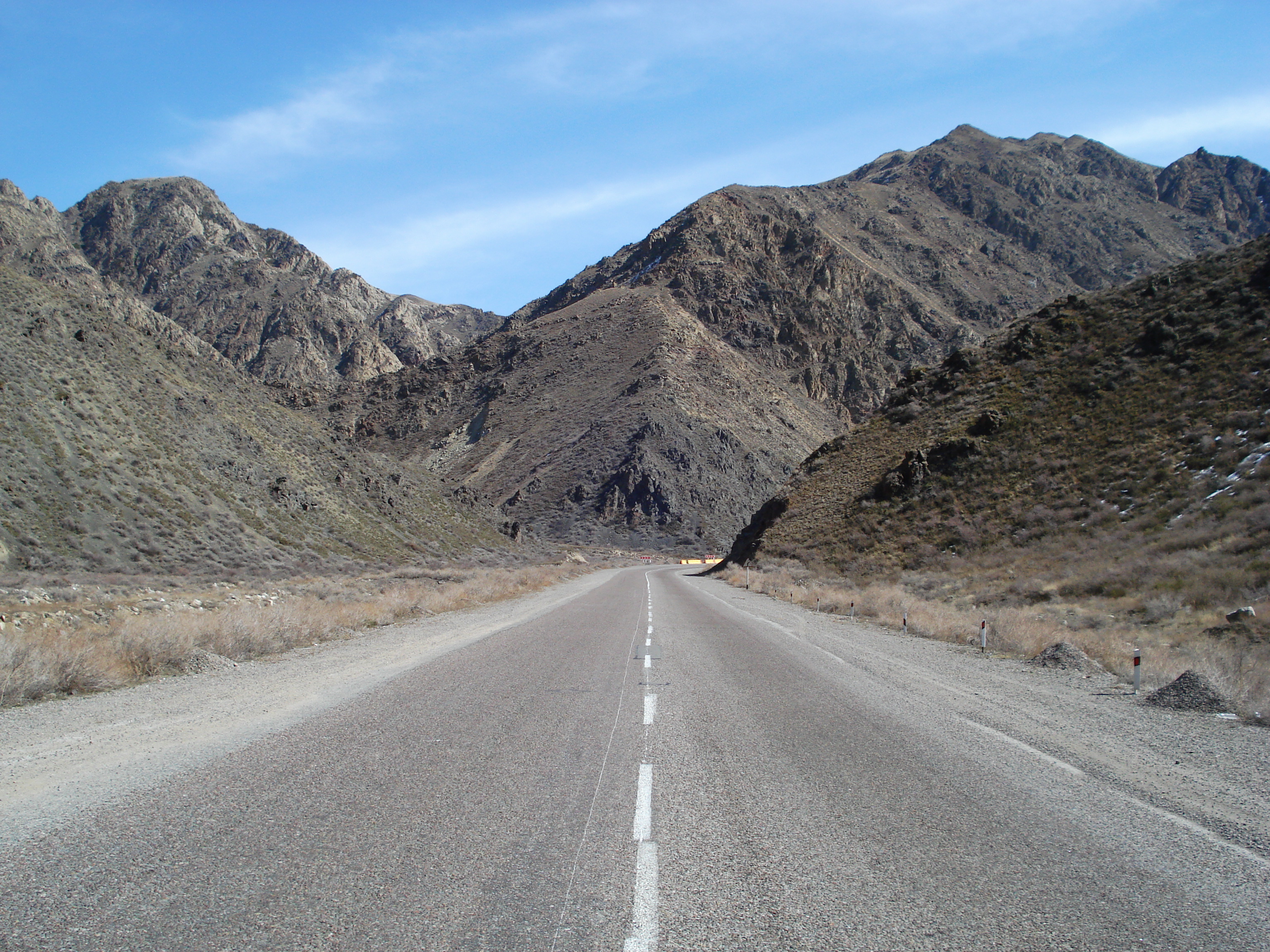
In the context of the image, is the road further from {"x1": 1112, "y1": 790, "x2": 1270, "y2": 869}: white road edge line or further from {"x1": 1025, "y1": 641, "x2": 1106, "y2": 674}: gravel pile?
{"x1": 1025, "y1": 641, "x2": 1106, "y2": 674}: gravel pile

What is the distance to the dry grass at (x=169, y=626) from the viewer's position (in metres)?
7.98

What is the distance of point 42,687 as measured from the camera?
7.58 metres

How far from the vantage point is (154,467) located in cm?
3073

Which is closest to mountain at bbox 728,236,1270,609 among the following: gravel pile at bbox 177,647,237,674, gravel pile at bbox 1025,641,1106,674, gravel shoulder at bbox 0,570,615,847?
gravel pile at bbox 1025,641,1106,674

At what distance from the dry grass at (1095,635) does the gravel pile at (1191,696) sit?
0.39ft

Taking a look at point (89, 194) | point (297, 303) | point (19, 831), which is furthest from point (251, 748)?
point (89, 194)

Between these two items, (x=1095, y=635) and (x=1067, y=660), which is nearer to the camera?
(x=1067, y=660)

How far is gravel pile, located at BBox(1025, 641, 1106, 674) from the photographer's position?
1109 centimetres

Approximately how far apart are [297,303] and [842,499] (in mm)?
140683

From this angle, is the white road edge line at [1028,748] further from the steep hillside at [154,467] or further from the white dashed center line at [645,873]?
the steep hillside at [154,467]

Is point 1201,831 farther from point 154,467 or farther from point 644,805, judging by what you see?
point 154,467

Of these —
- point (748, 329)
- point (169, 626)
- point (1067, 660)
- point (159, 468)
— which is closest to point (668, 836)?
point (169, 626)

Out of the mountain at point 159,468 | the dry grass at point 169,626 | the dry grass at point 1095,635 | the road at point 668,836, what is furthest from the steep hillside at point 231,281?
the road at point 668,836

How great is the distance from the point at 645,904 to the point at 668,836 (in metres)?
0.82
